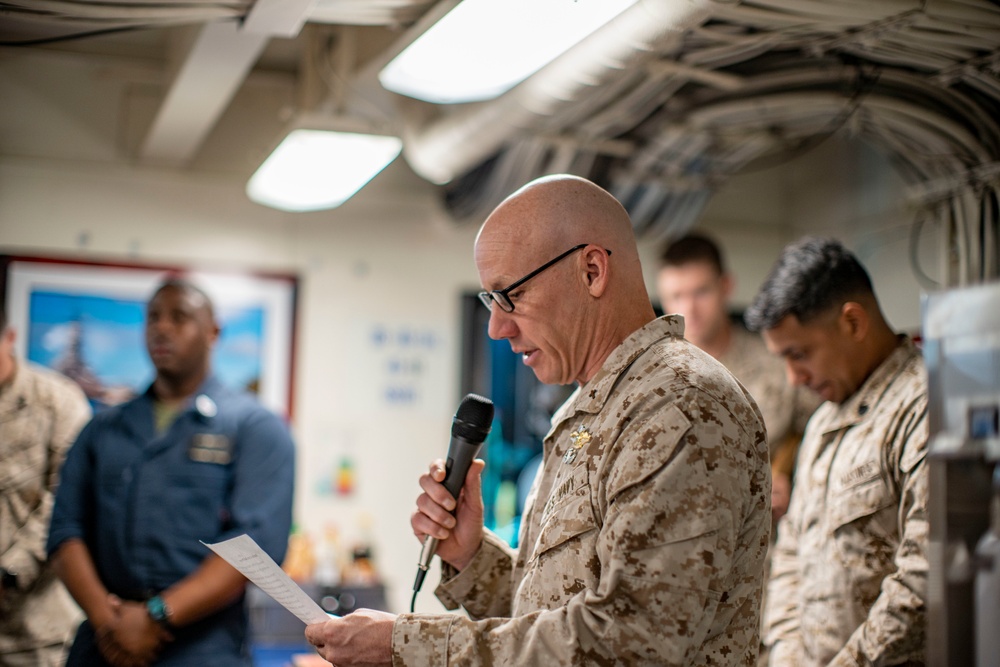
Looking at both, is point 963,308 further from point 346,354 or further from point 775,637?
point 346,354

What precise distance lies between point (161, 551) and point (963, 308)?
92.8 inches

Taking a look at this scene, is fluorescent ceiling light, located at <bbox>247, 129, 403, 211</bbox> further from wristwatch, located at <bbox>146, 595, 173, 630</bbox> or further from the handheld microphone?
the handheld microphone

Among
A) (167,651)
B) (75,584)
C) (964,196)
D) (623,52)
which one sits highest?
(623,52)

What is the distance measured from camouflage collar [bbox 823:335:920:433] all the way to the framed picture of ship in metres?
2.73

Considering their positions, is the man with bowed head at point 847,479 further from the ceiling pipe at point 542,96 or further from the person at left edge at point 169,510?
the person at left edge at point 169,510

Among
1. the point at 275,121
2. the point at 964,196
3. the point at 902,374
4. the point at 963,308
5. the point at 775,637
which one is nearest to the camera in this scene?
the point at 963,308

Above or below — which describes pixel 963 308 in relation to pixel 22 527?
above

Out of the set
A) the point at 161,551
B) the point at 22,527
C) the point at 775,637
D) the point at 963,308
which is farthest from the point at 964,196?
the point at 22,527

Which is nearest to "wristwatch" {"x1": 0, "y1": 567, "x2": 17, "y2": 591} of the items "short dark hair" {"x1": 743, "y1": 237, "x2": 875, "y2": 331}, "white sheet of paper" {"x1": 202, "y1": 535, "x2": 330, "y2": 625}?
"white sheet of paper" {"x1": 202, "y1": 535, "x2": 330, "y2": 625}

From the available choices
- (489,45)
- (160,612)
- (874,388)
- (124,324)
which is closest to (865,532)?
(874,388)

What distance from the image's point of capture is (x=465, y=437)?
6.26 feet

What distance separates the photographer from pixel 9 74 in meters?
2.73

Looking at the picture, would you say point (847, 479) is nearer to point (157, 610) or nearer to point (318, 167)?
point (157, 610)

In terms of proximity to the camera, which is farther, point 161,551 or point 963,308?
point 161,551
